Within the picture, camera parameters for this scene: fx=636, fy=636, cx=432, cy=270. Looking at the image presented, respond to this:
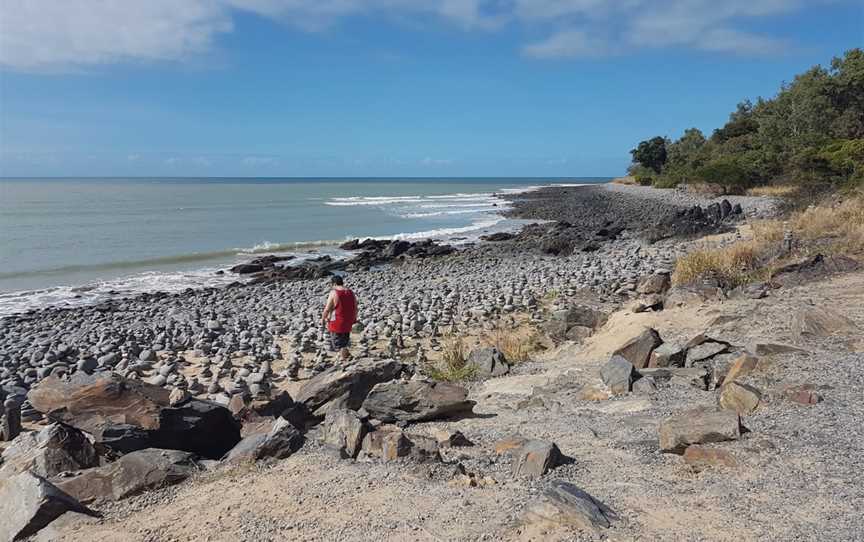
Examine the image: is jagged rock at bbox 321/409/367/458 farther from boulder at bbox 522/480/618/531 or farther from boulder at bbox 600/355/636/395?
boulder at bbox 600/355/636/395

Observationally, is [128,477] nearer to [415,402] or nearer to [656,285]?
[415,402]

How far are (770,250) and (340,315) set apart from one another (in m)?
8.47

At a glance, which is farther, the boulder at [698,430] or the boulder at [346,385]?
the boulder at [346,385]

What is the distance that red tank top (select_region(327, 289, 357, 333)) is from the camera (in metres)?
9.95

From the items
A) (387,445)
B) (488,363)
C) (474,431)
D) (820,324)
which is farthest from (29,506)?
(820,324)

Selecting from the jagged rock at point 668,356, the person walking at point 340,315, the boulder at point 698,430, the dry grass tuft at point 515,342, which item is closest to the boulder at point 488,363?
the dry grass tuft at point 515,342

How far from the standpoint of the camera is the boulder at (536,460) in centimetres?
448

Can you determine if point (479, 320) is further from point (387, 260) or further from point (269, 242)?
point (269, 242)

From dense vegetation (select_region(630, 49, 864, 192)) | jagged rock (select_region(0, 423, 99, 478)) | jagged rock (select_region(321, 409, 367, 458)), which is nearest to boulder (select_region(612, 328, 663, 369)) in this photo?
jagged rock (select_region(321, 409, 367, 458))

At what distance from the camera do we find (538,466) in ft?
14.7

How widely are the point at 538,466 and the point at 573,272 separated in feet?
43.1

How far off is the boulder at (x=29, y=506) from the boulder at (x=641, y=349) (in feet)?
18.2

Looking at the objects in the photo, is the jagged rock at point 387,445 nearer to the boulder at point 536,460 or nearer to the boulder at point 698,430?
the boulder at point 536,460

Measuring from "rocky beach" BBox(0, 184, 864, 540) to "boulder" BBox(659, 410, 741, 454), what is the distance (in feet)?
0.05
